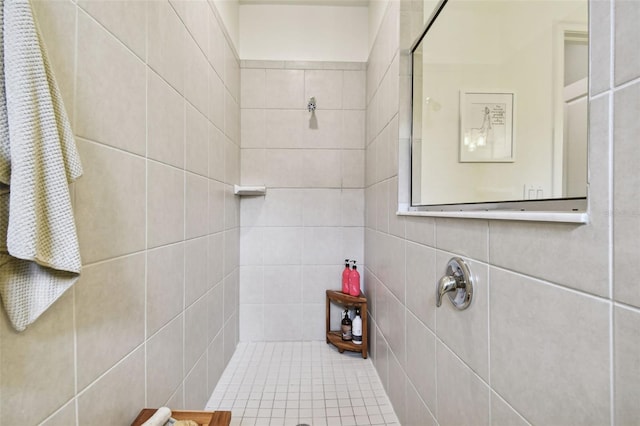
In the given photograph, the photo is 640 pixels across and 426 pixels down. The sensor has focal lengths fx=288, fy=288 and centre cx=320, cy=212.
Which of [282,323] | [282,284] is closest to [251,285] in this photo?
[282,284]

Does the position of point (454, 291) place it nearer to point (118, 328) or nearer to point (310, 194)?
point (118, 328)

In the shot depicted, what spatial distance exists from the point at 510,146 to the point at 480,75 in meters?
0.32

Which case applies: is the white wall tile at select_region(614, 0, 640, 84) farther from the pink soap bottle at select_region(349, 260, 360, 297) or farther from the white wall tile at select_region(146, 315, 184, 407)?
the pink soap bottle at select_region(349, 260, 360, 297)

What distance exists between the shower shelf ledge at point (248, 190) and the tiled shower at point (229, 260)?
Result: 94 millimetres

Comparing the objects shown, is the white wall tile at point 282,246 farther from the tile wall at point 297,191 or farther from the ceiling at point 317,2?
the ceiling at point 317,2

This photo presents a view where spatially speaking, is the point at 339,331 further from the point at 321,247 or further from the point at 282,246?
the point at 282,246

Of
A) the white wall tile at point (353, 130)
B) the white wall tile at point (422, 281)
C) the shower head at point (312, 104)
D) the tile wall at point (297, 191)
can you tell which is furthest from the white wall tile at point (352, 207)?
the white wall tile at point (422, 281)

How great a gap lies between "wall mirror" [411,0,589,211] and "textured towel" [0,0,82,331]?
86cm

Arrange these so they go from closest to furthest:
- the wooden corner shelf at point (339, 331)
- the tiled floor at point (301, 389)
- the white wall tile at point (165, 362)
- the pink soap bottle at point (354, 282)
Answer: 1. the white wall tile at point (165, 362)
2. the tiled floor at point (301, 389)
3. the wooden corner shelf at point (339, 331)
4. the pink soap bottle at point (354, 282)

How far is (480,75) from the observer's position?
1034 millimetres

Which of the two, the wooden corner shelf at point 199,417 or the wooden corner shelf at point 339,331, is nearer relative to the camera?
the wooden corner shelf at point 199,417

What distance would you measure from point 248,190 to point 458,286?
4.85 ft

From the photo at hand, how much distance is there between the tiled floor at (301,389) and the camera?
1323mm

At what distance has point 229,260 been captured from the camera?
181cm
